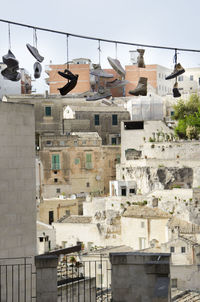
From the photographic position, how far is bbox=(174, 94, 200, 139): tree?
38644mm

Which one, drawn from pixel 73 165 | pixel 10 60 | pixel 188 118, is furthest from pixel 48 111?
pixel 10 60

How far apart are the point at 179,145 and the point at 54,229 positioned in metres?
9.45

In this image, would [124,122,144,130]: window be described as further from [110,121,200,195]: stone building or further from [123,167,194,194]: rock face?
[123,167,194,194]: rock face

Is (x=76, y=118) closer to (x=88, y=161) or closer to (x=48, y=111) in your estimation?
(x=48, y=111)

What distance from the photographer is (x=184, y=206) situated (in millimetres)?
31016

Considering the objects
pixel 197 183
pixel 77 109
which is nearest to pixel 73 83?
pixel 197 183

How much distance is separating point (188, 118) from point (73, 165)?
925cm

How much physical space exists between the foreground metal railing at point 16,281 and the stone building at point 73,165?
28296 millimetres

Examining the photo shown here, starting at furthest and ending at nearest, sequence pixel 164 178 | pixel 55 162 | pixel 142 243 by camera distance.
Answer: pixel 55 162, pixel 164 178, pixel 142 243

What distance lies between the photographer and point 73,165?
38531 mm

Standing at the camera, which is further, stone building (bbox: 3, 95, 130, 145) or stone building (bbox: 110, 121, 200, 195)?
stone building (bbox: 3, 95, 130, 145)

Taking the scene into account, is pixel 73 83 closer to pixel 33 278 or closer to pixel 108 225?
pixel 33 278

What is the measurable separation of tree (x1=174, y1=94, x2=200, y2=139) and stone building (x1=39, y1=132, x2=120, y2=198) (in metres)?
5.73

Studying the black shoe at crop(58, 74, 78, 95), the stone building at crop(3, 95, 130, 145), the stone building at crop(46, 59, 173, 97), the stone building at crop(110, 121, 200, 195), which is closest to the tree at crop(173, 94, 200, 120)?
the stone building at crop(3, 95, 130, 145)
